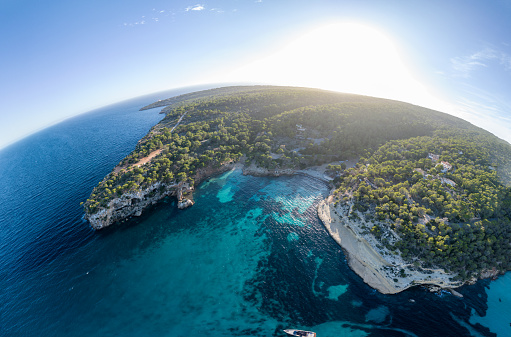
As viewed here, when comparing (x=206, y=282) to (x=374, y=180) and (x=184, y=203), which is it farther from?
(x=374, y=180)

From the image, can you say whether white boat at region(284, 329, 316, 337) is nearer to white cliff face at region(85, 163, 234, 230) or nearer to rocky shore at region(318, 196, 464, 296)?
rocky shore at region(318, 196, 464, 296)

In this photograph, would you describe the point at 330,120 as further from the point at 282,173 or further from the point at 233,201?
the point at 233,201

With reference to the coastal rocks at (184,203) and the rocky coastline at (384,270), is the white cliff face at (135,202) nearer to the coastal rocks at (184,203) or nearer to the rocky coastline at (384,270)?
the coastal rocks at (184,203)

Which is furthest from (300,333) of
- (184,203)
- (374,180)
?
(374,180)

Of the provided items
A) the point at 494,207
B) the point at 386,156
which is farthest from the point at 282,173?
the point at 494,207

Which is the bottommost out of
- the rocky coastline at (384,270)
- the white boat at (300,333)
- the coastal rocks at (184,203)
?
the white boat at (300,333)

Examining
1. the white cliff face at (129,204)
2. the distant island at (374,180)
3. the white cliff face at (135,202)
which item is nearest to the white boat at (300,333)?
the distant island at (374,180)
